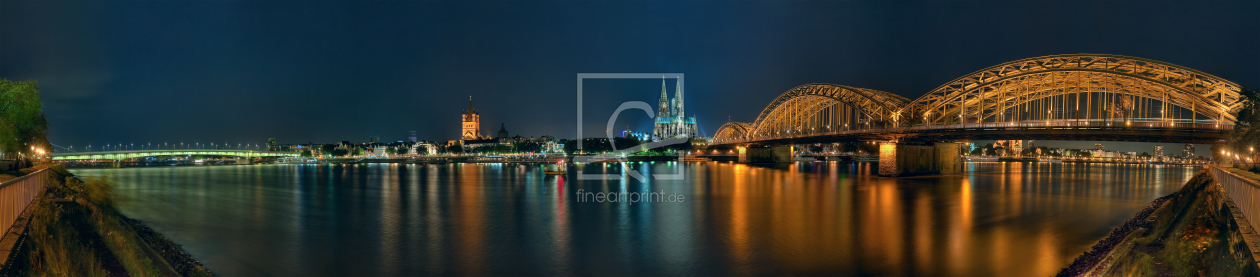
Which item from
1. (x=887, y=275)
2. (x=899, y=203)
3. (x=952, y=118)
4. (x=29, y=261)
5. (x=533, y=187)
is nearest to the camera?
(x=29, y=261)

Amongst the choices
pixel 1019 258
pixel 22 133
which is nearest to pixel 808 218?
pixel 1019 258

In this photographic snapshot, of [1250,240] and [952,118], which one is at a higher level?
[952,118]

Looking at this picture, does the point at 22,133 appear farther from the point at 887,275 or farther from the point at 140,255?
the point at 887,275

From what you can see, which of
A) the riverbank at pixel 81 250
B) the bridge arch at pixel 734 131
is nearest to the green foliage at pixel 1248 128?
the riverbank at pixel 81 250

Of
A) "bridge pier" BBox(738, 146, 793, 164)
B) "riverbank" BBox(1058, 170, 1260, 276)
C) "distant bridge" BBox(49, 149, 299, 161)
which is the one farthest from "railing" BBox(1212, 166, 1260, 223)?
"distant bridge" BBox(49, 149, 299, 161)

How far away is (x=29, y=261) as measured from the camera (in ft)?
33.8

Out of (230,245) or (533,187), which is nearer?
(230,245)

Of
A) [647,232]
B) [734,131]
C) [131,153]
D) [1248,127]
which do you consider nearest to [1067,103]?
[1248,127]

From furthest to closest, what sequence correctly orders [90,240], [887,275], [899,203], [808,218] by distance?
→ [899,203]
[808,218]
[887,275]
[90,240]

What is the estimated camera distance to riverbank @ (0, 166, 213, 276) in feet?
35.2

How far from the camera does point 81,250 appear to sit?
13.5 meters

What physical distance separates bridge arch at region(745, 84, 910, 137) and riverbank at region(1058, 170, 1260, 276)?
48124 mm

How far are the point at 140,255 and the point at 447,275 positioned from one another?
7451 millimetres

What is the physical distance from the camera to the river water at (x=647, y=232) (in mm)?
18047
